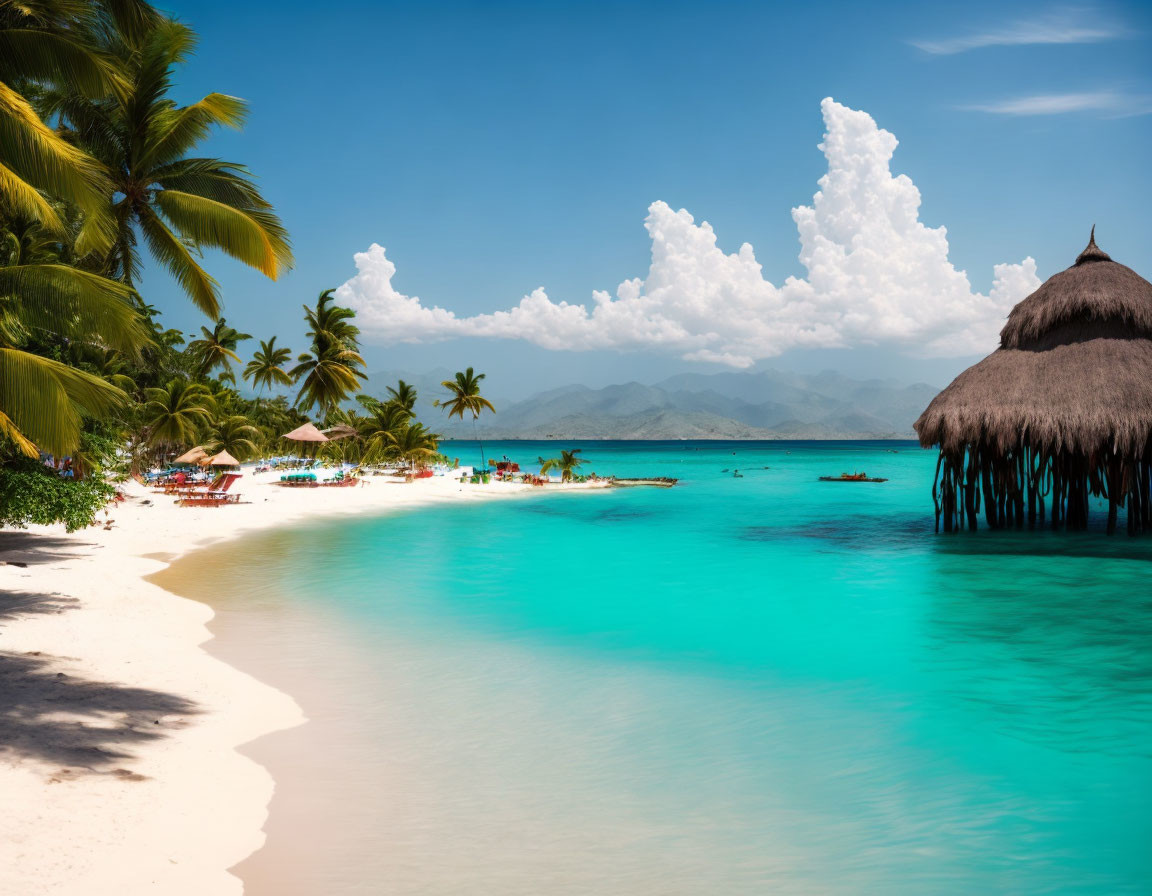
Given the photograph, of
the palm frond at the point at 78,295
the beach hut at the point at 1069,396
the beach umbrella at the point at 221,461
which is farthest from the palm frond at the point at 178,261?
the beach umbrella at the point at 221,461

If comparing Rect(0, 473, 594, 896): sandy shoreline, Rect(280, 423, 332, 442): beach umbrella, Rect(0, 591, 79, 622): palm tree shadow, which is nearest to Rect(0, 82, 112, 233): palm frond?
Rect(0, 473, 594, 896): sandy shoreline

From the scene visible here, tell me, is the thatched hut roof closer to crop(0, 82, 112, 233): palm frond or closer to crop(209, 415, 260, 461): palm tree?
crop(0, 82, 112, 233): palm frond

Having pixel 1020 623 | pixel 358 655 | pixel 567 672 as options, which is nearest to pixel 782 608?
pixel 1020 623

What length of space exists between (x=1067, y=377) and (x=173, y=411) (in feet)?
118

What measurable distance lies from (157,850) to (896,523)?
1074 inches

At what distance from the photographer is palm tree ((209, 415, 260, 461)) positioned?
42250 mm

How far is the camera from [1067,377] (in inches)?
774

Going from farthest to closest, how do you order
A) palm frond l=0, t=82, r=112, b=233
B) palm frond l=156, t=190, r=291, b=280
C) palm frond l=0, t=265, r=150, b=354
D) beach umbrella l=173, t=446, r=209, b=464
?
beach umbrella l=173, t=446, r=209, b=464, palm frond l=156, t=190, r=291, b=280, palm frond l=0, t=265, r=150, b=354, palm frond l=0, t=82, r=112, b=233

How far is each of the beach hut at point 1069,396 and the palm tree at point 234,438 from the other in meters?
34.9

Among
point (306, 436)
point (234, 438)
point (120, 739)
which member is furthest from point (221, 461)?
point (120, 739)

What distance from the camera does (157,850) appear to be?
471cm

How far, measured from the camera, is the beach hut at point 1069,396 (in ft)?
61.2

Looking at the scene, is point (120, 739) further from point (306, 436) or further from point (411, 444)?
point (411, 444)

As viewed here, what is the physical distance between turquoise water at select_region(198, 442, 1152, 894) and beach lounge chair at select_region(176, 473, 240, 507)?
38.7 ft
